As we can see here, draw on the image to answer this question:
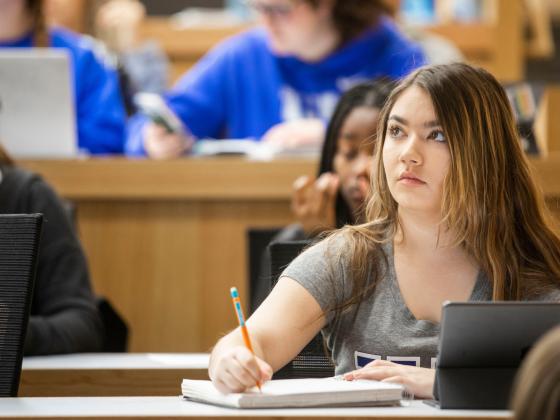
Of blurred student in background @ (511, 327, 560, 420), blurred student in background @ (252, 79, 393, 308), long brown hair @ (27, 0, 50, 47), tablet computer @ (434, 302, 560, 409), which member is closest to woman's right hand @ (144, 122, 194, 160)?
long brown hair @ (27, 0, 50, 47)

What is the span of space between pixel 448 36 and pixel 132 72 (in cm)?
168

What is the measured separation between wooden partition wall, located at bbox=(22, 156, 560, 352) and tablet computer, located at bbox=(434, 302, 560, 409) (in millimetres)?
1961

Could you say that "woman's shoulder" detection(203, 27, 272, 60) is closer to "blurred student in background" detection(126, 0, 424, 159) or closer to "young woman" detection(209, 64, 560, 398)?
"blurred student in background" detection(126, 0, 424, 159)

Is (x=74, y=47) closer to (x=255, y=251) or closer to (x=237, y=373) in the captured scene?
(x=255, y=251)

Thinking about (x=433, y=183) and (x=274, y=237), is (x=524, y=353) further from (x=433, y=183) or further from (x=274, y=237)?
(x=274, y=237)

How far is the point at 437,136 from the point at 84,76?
7.66 feet

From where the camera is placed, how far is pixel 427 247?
6.22 feet

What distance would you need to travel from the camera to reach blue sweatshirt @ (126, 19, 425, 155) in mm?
3939

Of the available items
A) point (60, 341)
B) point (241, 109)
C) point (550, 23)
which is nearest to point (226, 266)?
point (241, 109)

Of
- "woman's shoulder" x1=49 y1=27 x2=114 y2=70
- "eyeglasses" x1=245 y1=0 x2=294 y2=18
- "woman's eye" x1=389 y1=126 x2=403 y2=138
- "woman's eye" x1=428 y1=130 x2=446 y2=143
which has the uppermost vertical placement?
"eyeglasses" x1=245 y1=0 x2=294 y2=18

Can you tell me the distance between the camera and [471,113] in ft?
6.03

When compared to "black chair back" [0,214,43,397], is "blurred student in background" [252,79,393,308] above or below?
above

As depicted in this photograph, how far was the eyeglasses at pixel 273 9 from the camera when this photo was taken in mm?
Answer: 3922

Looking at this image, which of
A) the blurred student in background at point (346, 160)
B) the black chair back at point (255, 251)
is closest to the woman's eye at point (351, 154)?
the blurred student in background at point (346, 160)
